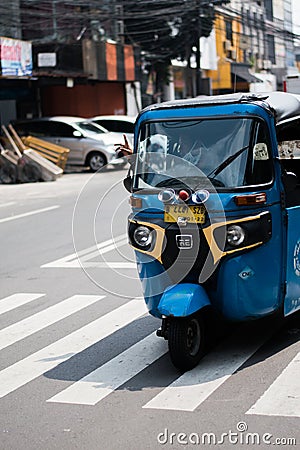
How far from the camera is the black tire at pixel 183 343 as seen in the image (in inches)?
243

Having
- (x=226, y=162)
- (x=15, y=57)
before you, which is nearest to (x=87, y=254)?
(x=226, y=162)

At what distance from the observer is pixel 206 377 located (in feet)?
20.0

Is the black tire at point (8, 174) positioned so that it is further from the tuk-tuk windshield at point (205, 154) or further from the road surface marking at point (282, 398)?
the road surface marking at point (282, 398)

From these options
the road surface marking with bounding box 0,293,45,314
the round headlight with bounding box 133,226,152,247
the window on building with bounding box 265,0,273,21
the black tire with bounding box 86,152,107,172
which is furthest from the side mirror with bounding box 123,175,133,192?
the window on building with bounding box 265,0,273,21

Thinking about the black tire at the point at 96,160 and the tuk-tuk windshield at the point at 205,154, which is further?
the black tire at the point at 96,160

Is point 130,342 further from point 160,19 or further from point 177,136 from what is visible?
point 160,19

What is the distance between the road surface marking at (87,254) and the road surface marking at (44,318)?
6.03 ft

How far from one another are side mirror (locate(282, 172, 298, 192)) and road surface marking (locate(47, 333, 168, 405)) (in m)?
1.79

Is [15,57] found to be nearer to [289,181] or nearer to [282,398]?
[289,181]

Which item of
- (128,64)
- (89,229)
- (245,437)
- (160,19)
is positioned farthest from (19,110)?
(245,437)

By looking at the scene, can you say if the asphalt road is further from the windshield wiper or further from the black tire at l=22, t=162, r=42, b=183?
the black tire at l=22, t=162, r=42, b=183

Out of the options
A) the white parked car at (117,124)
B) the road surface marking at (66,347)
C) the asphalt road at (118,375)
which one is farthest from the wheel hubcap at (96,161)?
the road surface marking at (66,347)

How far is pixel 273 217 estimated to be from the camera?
255 inches

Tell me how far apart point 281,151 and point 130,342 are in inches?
88.5
